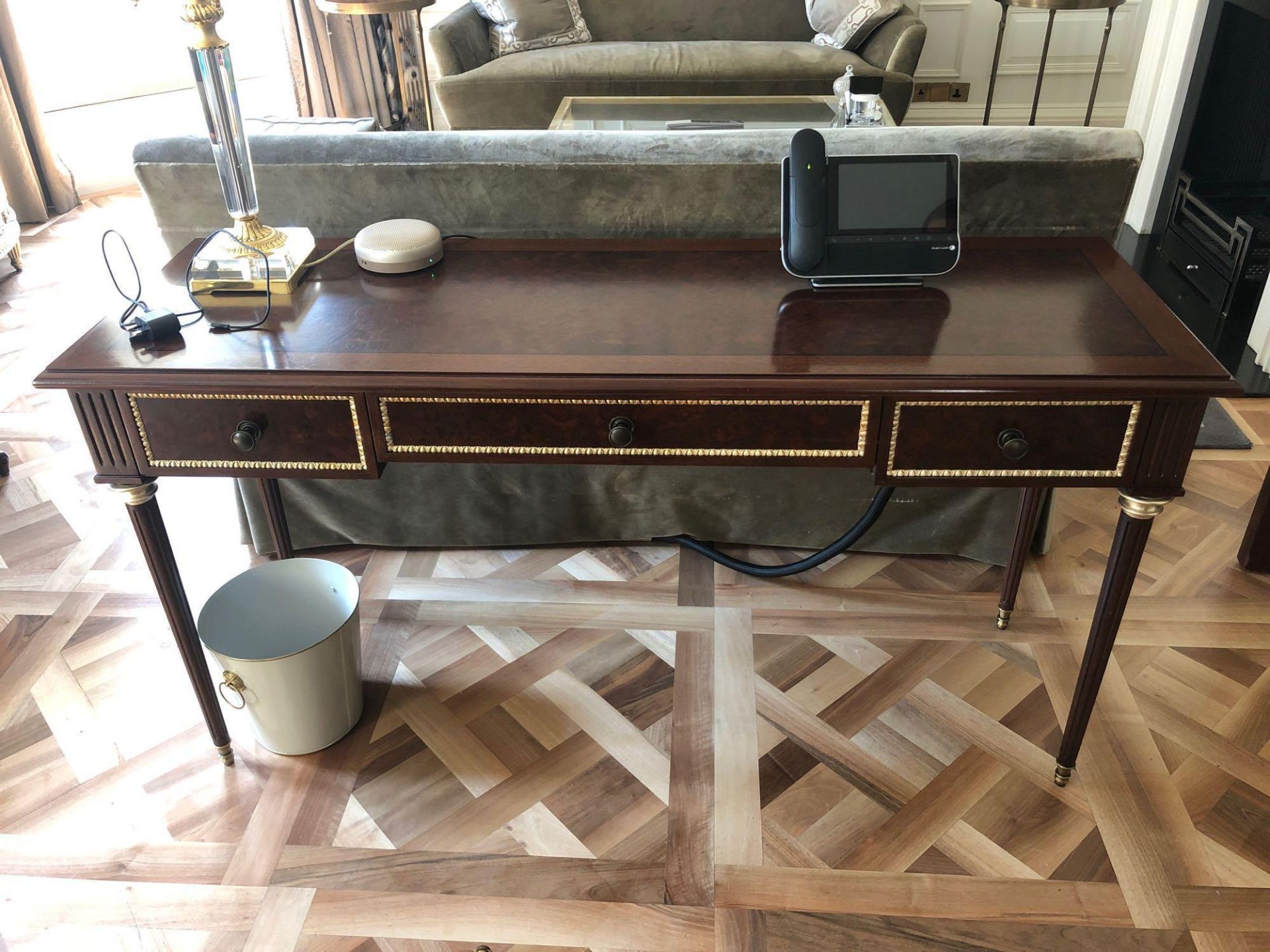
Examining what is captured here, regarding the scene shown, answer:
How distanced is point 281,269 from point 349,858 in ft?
2.63

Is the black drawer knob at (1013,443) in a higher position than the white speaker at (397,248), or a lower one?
lower

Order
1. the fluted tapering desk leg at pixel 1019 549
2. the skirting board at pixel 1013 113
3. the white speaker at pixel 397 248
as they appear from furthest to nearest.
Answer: the skirting board at pixel 1013 113, the fluted tapering desk leg at pixel 1019 549, the white speaker at pixel 397 248

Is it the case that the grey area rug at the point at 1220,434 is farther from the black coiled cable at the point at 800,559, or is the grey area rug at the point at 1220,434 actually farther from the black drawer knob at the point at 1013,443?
the black drawer knob at the point at 1013,443

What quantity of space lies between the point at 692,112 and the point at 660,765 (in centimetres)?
216

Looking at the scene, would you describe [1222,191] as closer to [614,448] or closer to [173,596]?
[614,448]

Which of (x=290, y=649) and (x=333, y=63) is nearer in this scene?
(x=290, y=649)

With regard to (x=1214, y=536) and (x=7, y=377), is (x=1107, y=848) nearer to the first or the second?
(x=1214, y=536)

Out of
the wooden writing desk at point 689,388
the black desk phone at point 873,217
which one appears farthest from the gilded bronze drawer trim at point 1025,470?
the black desk phone at point 873,217

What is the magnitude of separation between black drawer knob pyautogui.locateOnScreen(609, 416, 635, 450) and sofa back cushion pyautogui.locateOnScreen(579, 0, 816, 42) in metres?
3.33

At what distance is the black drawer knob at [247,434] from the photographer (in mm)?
1162

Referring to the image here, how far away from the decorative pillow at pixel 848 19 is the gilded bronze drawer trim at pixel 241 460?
124 inches

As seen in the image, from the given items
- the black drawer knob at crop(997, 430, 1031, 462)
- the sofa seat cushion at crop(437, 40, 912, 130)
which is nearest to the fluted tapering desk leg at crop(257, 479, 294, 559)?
Answer: the black drawer knob at crop(997, 430, 1031, 462)

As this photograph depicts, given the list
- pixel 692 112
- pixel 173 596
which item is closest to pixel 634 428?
pixel 173 596

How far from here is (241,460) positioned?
3.97ft
